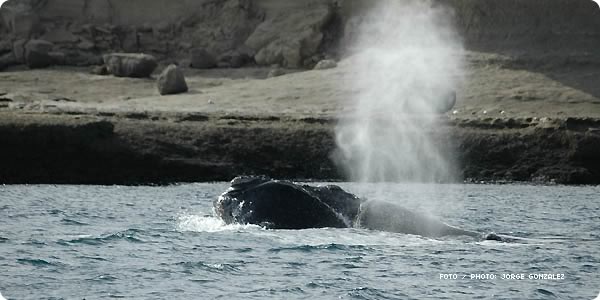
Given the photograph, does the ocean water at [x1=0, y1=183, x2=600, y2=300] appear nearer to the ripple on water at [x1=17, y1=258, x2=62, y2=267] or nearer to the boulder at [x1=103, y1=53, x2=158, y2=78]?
the ripple on water at [x1=17, y1=258, x2=62, y2=267]

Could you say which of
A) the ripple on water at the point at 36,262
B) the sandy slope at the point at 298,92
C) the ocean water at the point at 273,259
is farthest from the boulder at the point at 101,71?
the ripple on water at the point at 36,262

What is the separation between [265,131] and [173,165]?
3838 mm

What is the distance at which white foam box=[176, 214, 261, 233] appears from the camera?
2192 cm

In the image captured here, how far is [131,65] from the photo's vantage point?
183ft

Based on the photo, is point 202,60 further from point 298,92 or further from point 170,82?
point 298,92

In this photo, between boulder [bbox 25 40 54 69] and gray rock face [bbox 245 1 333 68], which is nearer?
gray rock face [bbox 245 1 333 68]

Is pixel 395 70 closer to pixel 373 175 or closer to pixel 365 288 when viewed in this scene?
pixel 373 175

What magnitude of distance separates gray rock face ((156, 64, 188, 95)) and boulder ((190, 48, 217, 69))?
20.0 feet

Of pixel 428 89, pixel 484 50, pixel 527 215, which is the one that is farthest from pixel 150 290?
pixel 484 50

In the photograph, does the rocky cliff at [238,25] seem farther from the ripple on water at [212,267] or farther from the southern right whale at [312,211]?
the ripple on water at [212,267]

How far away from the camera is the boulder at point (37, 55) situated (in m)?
57.7

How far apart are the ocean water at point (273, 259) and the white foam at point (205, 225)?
0.04 metres

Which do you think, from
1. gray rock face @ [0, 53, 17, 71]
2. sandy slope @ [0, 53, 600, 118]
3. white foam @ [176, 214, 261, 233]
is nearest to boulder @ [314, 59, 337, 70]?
sandy slope @ [0, 53, 600, 118]

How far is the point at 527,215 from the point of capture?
2778 cm
